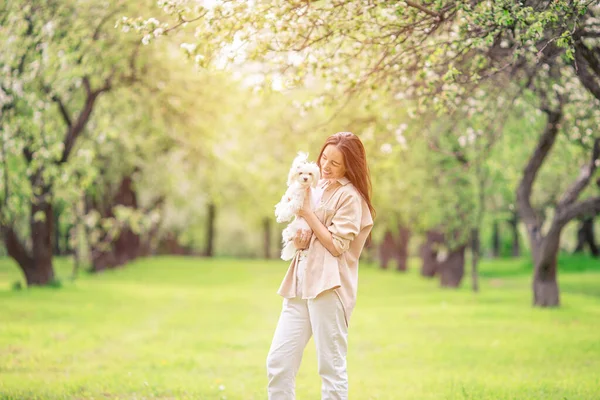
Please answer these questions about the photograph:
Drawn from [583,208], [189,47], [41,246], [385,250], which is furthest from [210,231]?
[189,47]

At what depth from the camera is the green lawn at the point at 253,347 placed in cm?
835

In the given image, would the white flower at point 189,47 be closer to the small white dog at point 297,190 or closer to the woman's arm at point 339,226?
the small white dog at point 297,190

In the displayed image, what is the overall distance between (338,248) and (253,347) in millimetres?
7559

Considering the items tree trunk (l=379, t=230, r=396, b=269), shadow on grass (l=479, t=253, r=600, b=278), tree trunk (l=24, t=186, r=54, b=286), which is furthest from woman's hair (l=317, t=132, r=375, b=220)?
tree trunk (l=379, t=230, r=396, b=269)

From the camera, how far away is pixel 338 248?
5.25 meters

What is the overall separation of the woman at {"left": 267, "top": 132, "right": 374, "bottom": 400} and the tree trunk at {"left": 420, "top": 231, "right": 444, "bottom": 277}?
25392 millimetres

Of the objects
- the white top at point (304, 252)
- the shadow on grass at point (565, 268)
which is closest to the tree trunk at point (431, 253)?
the shadow on grass at point (565, 268)

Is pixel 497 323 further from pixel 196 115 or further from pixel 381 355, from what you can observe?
pixel 196 115

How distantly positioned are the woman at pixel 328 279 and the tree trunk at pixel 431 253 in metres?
25.4

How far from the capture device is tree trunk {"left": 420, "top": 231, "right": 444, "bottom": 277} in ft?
101

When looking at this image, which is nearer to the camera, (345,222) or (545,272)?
(345,222)

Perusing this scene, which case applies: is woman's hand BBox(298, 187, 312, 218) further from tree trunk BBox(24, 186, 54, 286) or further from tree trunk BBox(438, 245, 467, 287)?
tree trunk BBox(438, 245, 467, 287)

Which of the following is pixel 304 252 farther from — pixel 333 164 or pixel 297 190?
pixel 333 164

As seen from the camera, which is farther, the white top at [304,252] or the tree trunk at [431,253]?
the tree trunk at [431,253]
